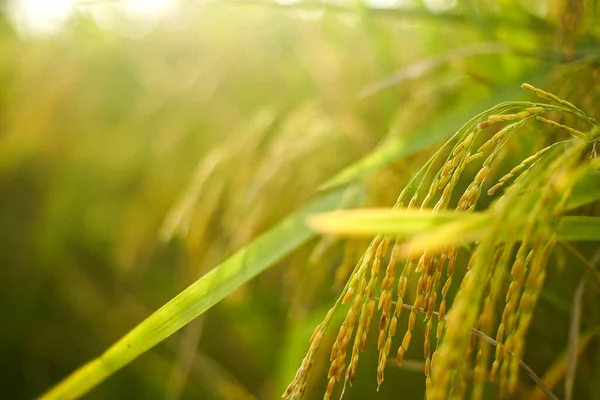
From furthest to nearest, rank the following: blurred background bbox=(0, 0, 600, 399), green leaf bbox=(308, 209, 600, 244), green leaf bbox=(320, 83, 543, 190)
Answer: blurred background bbox=(0, 0, 600, 399) < green leaf bbox=(320, 83, 543, 190) < green leaf bbox=(308, 209, 600, 244)

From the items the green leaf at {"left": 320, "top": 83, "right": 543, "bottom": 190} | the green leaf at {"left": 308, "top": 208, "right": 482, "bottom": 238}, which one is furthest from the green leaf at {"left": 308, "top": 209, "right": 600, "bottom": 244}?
the green leaf at {"left": 320, "top": 83, "right": 543, "bottom": 190}

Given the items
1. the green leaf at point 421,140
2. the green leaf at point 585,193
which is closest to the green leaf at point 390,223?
the green leaf at point 585,193

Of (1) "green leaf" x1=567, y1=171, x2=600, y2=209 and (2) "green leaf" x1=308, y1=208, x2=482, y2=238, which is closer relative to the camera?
(2) "green leaf" x1=308, y1=208, x2=482, y2=238

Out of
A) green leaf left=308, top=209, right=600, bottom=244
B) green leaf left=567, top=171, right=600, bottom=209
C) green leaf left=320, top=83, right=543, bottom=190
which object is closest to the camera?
green leaf left=308, top=209, right=600, bottom=244

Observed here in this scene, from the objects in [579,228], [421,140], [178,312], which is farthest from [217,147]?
[579,228]

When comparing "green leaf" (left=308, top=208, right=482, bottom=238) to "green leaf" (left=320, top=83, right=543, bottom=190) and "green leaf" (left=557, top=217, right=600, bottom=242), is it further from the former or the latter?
"green leaf" (left=320, top=83, right=543, bottom=190)

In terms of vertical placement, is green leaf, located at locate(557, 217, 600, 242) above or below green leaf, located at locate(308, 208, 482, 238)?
below

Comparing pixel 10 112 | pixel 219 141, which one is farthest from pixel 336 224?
pixel 10 112

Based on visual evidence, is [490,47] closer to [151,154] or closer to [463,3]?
[463,3]
